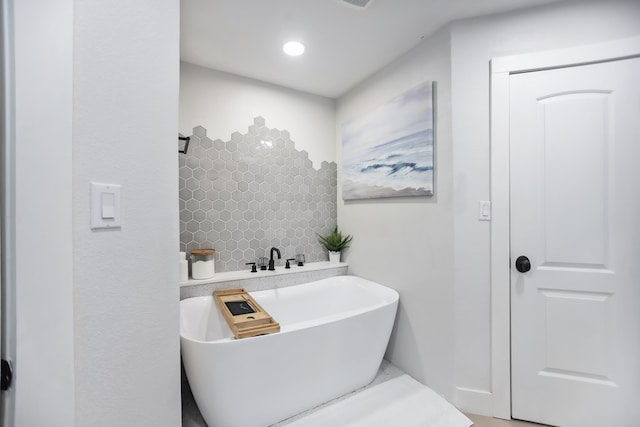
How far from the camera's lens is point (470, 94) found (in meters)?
1.66

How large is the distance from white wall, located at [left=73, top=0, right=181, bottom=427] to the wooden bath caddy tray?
479 mm

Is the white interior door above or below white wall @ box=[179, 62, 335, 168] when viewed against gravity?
below

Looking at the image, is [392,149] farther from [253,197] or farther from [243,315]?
[243,315]

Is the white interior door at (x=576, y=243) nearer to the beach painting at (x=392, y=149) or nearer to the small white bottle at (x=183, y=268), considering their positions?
the beach painting at (x=392, y=149)

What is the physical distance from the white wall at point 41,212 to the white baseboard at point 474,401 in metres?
1.96

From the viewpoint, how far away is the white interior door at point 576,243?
1379 mm

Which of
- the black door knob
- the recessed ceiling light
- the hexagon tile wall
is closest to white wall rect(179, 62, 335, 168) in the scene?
the hexagon tile wall

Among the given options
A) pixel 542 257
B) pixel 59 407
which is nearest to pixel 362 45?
pixel 542 257

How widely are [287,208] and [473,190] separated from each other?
1610mm

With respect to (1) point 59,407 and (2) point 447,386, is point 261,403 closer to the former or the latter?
(1) point 59,407

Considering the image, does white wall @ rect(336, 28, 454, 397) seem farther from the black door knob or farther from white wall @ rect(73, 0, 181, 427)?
→ white wall @ rect(73, 0, 181, 427)

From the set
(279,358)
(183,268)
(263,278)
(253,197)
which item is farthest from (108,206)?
(253,197)

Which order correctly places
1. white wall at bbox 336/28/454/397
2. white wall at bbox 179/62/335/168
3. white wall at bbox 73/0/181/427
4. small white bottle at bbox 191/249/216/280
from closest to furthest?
1. white wall at bbox 73/0/181/427
2. white wall at bbox 336/28/454/397
3. small white bottle at bbox 191/249/216/280
4. white wall at bbox 179/62/335/168

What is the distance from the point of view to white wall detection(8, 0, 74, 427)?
57 centimetres
